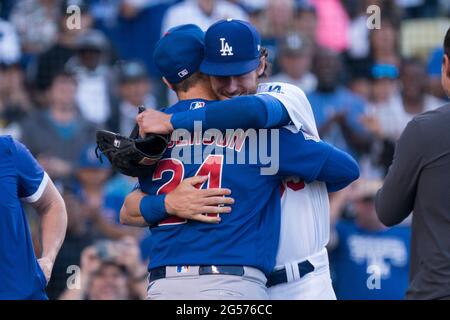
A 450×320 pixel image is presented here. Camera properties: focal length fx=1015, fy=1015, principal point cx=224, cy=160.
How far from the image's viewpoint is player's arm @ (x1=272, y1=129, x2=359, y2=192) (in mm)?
3604

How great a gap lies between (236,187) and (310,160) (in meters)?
0.28

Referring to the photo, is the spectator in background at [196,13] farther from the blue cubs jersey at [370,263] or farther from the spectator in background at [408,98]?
the blue cubs jersey at [370,263]

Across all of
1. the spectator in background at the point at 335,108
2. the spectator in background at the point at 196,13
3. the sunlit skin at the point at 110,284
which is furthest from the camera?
the spectator in background at the point at 196,13

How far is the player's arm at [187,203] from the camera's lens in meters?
3.55

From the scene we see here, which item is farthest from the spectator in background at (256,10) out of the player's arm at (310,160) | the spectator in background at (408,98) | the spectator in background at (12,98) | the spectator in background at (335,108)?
the player's arm at (310,160)

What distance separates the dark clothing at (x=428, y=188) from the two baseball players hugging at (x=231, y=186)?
11.3 inches

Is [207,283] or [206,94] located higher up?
[206,94]

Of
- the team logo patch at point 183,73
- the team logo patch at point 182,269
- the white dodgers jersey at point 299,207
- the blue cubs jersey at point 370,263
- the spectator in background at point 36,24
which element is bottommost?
the blue cubs jersey at point 370,263

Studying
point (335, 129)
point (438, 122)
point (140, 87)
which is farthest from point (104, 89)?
point (438, 122)

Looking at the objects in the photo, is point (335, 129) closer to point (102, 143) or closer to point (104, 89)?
point (104, 89)

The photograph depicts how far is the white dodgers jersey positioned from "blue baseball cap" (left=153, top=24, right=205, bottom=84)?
0.91ft

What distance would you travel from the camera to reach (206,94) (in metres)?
3.75

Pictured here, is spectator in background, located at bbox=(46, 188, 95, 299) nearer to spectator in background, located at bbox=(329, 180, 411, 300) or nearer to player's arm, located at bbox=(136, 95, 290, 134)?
spectator in background, located at bbox=(329, 180, 411, 300)
